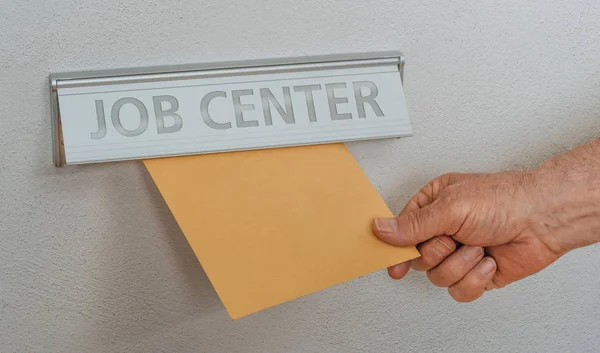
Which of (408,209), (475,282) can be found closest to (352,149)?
(408,209)

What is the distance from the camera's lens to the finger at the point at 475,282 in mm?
694

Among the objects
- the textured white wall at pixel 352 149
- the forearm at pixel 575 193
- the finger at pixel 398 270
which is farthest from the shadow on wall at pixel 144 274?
the forearm at pixel 575 193

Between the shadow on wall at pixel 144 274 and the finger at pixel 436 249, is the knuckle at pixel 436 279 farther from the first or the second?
the shadow on wall at pixel 144 274

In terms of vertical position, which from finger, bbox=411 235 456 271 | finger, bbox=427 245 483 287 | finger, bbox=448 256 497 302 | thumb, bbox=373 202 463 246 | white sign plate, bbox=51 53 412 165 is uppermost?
white sign plate, bbox=51 53 412 165

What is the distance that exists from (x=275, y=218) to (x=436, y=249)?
0.55ft

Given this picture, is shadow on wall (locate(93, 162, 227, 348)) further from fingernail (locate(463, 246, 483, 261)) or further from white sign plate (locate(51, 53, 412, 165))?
fingernail (locate(463, 246, 483, 261))

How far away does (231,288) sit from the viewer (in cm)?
59

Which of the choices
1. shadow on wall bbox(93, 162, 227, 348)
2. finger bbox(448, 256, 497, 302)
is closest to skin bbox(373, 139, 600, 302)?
finger bbox(448, 256, 497, 302)

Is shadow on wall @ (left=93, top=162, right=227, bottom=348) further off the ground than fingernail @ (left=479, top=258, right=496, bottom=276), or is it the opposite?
shadow on wall @ (left=93, top=162, right=227, bottom=348)

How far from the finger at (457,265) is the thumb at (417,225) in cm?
4

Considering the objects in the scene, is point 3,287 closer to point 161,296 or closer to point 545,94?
point 161,296

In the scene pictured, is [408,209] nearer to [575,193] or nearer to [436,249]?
[436,249]

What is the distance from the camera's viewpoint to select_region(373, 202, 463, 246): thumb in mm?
629

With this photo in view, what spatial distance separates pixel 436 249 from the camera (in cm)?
67
